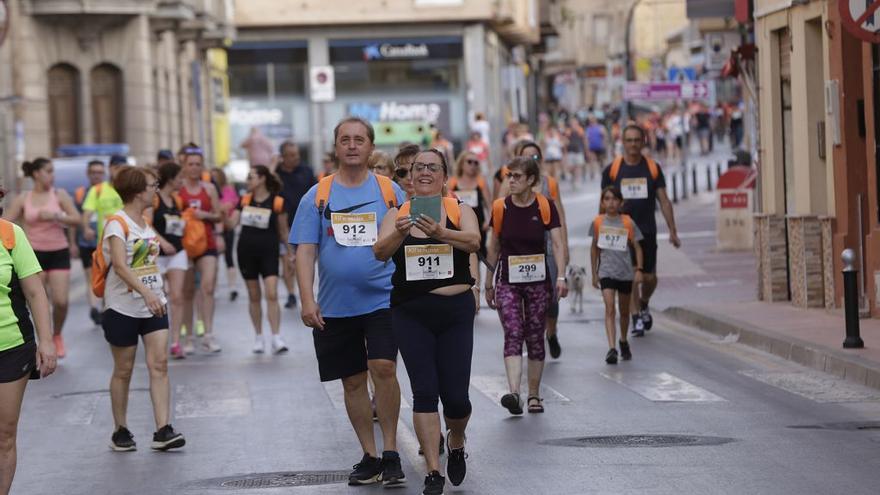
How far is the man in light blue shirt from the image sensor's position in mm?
9664

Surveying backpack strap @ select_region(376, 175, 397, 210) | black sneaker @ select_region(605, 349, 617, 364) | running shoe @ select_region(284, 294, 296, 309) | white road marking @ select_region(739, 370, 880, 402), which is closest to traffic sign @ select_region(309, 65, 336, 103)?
running shoe @ select_region(284, 294, 296, 309)

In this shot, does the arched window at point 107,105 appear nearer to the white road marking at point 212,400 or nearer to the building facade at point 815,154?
the building facade at point 815,154

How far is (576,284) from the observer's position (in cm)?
2064

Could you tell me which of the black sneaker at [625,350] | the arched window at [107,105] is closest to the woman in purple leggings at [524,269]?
the black sneaker at [625,350]

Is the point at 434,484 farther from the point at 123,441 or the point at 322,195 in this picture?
the point at 123,441

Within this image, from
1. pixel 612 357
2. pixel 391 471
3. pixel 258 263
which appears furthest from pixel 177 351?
pixel 391 471

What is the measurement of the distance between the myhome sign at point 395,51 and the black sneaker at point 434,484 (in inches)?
2108

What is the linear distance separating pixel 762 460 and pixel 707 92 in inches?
1247

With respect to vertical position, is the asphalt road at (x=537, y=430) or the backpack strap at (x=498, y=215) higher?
the backpack strap at (x=498, y=215)

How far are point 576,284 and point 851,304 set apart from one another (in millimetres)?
6257

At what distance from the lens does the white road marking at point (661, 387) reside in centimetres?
1302

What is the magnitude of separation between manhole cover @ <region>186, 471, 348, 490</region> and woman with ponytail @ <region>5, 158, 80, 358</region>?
8.03 m

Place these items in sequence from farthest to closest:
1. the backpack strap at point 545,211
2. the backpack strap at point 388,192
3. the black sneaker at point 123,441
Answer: the backpack strap at point 545,211 → the black sneaker at point 123,441 → the backpack strap at point 388,192

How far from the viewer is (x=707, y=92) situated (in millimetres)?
41125
